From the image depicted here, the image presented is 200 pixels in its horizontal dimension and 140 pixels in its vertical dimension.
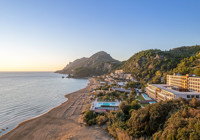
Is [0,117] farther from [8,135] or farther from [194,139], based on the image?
[194,139]

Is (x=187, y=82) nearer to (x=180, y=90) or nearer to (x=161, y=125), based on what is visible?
(x=180, y=90)

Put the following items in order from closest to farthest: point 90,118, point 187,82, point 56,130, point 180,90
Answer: point 56,130 < point 90,118 < point 180,90 < point 187,82

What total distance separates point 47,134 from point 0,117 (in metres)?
12.7

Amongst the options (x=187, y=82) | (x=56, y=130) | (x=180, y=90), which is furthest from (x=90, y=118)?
(x=187, y=82)

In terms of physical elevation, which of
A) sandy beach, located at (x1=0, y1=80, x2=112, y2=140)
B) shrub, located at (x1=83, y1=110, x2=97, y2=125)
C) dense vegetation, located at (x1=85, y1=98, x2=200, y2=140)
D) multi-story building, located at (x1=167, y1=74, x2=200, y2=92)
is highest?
multi-story building, located at (x1=167, y1=74, x2=200, y2=92)

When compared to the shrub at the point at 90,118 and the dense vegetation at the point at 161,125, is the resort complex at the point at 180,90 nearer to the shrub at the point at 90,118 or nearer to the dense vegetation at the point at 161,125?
the dense vegetation at the point at 161,125

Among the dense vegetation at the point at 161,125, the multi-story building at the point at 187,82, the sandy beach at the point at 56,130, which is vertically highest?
the multi-story building at the point at 187,82

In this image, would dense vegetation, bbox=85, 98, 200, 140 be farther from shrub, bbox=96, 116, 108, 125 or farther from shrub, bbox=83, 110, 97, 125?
shrub, bbox=83, 110, 97, 125

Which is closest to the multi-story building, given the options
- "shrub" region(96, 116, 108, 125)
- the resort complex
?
the resort complex

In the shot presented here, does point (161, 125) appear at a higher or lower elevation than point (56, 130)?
higher

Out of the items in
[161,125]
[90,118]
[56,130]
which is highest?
[161,125]

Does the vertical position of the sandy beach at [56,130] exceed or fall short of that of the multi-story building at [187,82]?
it falls short

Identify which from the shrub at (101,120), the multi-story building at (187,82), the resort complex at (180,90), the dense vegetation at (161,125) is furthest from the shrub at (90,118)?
the multi-story building at (187,82)

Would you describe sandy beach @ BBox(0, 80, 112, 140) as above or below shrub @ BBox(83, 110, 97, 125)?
below
